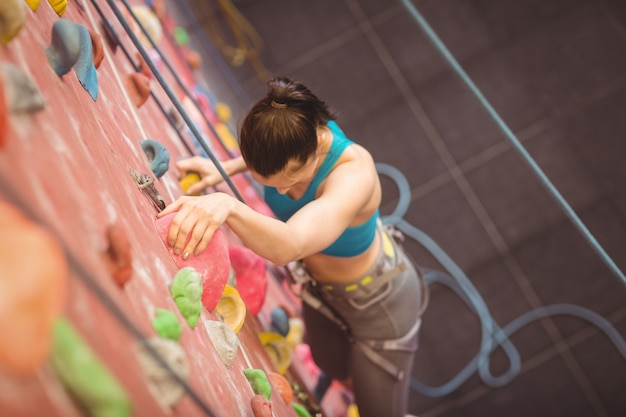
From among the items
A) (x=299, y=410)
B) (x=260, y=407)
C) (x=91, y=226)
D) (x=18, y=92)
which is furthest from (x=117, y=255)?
(x=299, y=410)

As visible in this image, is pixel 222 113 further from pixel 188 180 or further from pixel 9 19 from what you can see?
pixel 9 19

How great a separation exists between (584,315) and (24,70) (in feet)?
8.21

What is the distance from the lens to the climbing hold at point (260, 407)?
114 centimetres

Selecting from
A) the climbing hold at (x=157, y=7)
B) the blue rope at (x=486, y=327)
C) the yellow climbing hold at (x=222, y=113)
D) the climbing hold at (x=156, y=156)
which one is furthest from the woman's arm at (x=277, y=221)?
the blue rope at (x=486, y=327)

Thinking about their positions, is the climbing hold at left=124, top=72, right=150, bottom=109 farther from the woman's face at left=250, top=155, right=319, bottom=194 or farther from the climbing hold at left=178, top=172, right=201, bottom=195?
the woman's face at left=250, top=155, right=319, bottom=194

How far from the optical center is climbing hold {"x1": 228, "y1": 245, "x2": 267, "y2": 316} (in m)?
1.50

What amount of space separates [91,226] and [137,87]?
2.48 ft

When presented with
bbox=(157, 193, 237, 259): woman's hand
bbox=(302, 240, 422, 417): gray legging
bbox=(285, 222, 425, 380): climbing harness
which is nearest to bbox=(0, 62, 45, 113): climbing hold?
bbox=(157, 193, 237, 259): woman's hand

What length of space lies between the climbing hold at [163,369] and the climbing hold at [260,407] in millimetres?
346

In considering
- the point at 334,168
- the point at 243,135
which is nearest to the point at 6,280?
the point at 243,135

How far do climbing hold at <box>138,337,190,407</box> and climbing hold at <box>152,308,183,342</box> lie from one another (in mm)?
51

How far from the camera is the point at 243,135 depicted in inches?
50.0

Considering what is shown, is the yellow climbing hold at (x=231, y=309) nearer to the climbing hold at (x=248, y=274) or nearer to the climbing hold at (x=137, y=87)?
the climbing hold at (x=248, y=274)

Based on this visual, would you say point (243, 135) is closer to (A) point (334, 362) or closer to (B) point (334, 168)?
(B) point (334, 168)
